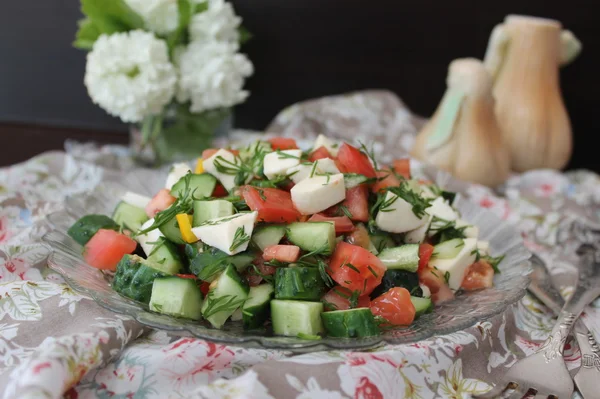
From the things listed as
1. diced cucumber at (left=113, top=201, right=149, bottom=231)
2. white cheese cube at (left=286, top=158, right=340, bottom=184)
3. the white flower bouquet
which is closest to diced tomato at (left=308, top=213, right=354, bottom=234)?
white cheese cube at (left=286, top=158, right=340, bottom=184)

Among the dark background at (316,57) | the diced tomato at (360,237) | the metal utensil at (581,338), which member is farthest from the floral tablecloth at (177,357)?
the dark background at (316,57)

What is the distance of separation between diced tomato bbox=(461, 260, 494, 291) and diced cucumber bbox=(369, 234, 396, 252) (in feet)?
0.63

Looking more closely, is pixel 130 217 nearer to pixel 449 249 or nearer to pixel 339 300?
pixel 339 300

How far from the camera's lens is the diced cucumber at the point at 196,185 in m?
1.38

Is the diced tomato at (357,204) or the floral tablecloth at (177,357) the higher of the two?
the diced tomato at (357,204)

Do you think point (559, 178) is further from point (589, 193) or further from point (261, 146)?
point (261, 146)

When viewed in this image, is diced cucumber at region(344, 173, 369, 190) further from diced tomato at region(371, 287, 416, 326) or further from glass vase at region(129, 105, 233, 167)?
glass vase at region(129, 105, 233, 167)

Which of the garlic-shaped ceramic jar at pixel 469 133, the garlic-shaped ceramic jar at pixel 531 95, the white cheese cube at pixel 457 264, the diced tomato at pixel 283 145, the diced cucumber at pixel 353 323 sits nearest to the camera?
the diced cucumber at pixel 353 323

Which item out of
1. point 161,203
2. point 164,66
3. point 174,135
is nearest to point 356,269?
point 161,203

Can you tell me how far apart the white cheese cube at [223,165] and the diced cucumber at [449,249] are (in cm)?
45

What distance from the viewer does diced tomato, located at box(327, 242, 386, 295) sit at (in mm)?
1171

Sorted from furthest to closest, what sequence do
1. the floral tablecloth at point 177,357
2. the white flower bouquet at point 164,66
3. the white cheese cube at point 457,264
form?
the white flower bouquet at point 164,66 < the white cheese cube at point 457,264 < the floral tablecloth at point 177,357

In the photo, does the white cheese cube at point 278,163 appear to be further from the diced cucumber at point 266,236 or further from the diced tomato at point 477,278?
the diced tomato at point 477,278

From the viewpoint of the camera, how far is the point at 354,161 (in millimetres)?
1424
